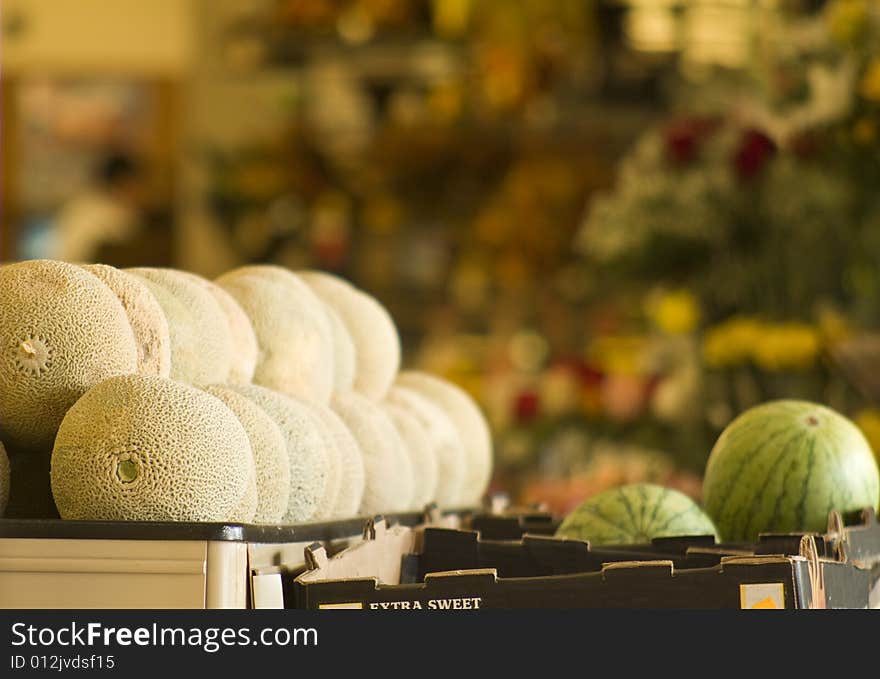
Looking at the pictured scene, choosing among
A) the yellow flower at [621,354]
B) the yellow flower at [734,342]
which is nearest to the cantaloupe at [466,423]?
the yellow flower at [734,342]

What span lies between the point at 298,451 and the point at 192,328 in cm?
17

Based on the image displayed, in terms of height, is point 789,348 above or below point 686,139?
→ below

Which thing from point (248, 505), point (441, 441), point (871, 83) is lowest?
point (248, 505)

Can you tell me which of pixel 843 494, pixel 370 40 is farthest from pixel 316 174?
pixel 843 494

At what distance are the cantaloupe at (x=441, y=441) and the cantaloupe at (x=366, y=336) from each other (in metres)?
0.04

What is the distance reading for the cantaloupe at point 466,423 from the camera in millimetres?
2170

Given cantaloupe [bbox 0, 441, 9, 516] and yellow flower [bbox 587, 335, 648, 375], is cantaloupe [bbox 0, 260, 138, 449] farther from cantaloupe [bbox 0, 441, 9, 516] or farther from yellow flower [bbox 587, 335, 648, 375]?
yellow flower [bbox 587, 335, 648, 375]

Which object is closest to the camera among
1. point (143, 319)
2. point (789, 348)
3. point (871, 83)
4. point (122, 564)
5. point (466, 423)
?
point (122, 564)

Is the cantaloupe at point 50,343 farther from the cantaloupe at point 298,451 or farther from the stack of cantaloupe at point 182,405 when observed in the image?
the cantaloupe at point 298,451

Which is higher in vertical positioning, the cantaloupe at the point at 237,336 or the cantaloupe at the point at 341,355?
the cantaloupe at the point at 341,355

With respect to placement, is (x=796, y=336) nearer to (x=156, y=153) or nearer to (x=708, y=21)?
(x=708, y=21)

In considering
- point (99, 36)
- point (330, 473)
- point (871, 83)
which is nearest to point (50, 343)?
point (330, 473)

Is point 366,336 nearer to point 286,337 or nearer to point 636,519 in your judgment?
point 286,337

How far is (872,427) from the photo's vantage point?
3.04 meters
